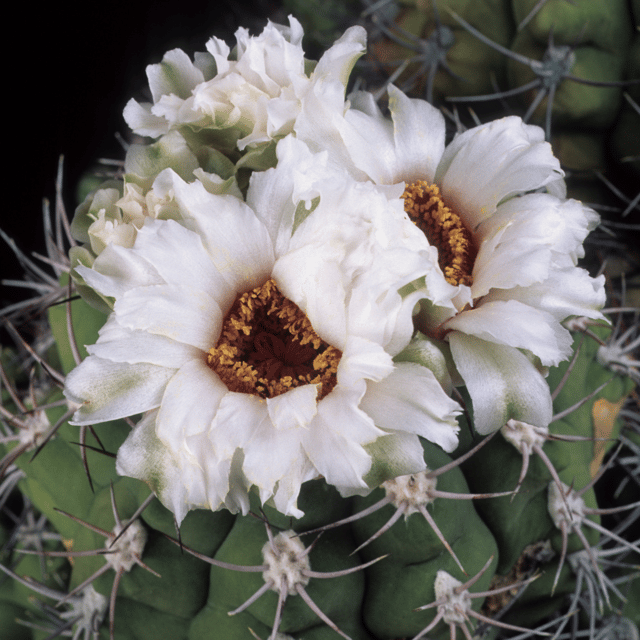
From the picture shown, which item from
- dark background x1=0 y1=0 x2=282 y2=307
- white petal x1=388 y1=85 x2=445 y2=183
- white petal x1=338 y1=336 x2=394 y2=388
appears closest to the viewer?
white petal x1=338 y1=336 x2=394 y2=388

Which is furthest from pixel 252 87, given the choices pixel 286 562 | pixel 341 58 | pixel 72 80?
pixel 72 80

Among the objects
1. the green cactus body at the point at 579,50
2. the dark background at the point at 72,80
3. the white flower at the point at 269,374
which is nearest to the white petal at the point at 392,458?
the white flower at the point at 269,374

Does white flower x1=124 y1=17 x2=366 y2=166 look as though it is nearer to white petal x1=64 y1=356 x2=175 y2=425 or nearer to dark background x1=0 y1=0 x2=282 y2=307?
white petal x1=64 y1=356 x2=175 y2=425

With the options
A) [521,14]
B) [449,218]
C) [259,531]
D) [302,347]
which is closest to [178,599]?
[259,531]

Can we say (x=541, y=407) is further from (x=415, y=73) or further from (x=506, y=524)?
(x=415, y=73)

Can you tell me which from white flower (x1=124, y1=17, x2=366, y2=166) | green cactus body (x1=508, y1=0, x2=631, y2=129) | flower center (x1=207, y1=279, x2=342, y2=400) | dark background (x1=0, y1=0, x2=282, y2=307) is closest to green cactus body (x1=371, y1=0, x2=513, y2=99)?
green cactus body (x1=508, y1=0, x2=631, y2=129)

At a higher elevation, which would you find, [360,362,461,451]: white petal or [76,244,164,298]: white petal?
[76,244,164,298]: white petal
